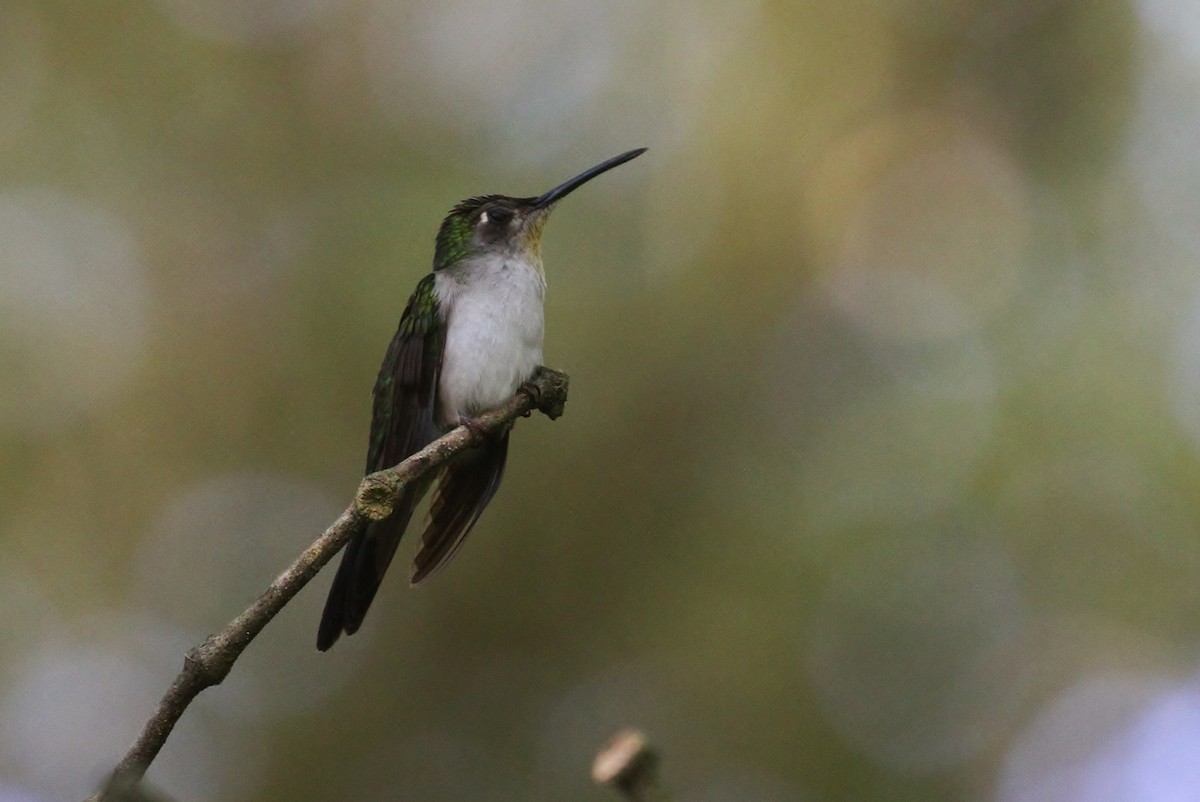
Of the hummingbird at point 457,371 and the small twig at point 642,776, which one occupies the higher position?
the hummingbird at point 457,371

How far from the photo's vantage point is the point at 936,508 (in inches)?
456

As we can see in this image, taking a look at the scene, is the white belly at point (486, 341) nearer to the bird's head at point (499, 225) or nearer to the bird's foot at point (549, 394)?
the bird's head at point (499, 225)

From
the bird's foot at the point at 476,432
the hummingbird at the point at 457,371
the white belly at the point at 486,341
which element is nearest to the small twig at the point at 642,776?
the bird's foot at the point at 476,432

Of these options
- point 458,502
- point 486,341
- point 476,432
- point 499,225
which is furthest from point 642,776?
point 499,225

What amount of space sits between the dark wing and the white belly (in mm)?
67

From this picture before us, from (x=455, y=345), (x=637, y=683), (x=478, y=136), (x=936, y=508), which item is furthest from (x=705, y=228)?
(x=455, y=345)

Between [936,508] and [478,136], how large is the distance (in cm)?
540

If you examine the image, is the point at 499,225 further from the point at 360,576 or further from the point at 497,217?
the point at 360,576

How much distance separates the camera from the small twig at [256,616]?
2572mm

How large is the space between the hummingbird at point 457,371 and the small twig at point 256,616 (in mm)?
1104

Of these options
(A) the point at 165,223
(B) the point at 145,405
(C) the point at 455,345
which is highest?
(A) the point at 165,223

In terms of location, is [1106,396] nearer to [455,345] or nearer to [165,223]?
[455,345]

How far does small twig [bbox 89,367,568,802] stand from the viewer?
257 centimetres

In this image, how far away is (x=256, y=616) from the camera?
2830mm
